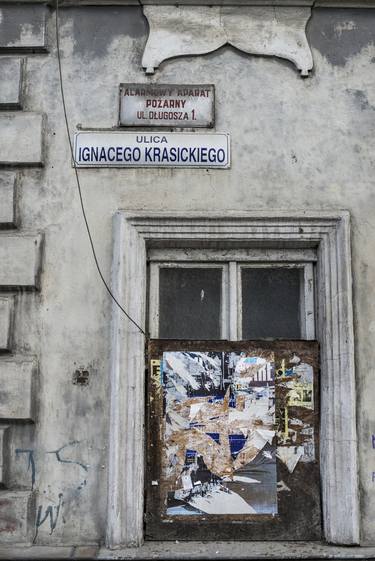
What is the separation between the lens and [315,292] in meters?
4.63

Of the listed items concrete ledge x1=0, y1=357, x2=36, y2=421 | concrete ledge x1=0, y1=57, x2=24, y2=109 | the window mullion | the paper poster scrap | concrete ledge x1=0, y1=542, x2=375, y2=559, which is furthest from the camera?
concrete ledge x1=0, y1=57, x2=24, y2=109

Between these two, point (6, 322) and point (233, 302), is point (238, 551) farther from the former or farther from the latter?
point (6, 322)

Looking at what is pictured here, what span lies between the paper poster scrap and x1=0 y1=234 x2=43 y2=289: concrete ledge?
1.81m

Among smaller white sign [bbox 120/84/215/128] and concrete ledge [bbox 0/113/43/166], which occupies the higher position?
smaller white sign [bbox 120/84/215/128]

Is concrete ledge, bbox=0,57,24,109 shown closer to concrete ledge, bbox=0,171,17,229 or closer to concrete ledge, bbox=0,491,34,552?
concrete ledge, bbox=0,171,17,229

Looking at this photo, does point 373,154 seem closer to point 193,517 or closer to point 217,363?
point 217,363

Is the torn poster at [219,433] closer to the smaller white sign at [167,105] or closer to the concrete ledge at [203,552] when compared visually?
the concrete ledge at [203,552]

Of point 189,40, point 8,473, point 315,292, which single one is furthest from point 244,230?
point 8,473

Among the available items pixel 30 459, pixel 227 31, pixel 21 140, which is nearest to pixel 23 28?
pixel 21 140

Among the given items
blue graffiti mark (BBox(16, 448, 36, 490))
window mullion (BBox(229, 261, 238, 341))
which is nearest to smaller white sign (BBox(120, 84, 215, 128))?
window mullion (BBox(229, 261, 238, 341))

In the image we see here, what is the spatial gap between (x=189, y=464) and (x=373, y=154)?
252 centimetres

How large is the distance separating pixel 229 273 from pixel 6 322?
157 cm

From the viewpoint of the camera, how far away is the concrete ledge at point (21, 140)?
4.60 metres

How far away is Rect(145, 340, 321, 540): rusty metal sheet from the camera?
14.3 ft
